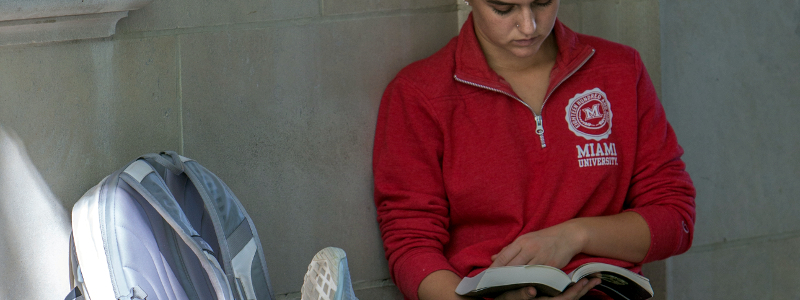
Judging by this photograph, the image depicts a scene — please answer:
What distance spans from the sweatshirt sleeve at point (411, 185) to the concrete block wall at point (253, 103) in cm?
13

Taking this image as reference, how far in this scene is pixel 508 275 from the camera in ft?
4.40

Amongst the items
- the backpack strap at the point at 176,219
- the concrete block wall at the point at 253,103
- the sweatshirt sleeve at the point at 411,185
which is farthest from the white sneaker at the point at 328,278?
the concrete block wall at the point at 253,103

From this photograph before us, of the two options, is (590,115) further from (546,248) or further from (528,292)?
(528,292)

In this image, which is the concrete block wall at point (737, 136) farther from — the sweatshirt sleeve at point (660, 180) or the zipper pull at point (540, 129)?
the zipper pull at point (540, 129)

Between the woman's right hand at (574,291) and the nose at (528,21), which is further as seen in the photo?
the nose at (528,21)

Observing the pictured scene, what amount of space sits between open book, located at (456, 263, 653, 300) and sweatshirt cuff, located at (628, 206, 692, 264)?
0.62 ft

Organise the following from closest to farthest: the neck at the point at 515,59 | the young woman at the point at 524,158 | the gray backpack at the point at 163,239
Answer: the gray backpack at the point at 163,239
the young woman at the point at 524,158
the neck at the point at 515,59

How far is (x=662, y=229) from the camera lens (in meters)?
1.60

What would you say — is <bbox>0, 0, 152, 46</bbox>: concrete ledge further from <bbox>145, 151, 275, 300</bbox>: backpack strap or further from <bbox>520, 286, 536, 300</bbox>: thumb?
<bbox>520, 286, 536, 300</bbox>: thumb

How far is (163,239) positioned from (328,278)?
0.45 meters

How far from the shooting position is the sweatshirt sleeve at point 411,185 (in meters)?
1.61

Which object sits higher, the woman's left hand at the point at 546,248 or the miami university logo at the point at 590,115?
the miami university logo at the point at 590,115

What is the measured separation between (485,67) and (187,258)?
2.42 feet

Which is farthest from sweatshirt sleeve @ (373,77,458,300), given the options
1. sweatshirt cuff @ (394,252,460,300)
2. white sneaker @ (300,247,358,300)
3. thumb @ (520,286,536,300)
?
white sneaker @ (300,247,358,300)
